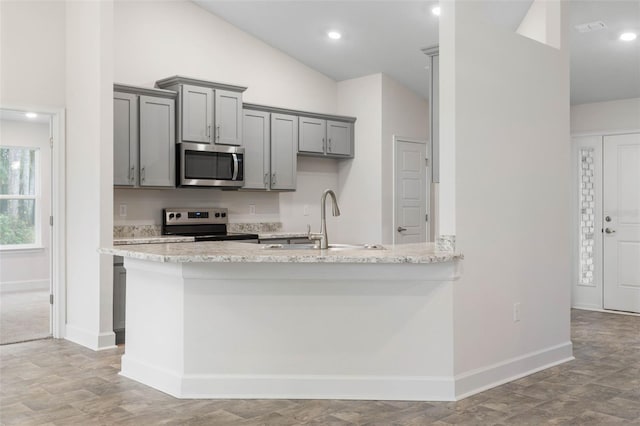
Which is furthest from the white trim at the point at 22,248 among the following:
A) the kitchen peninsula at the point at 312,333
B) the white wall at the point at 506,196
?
the white wall at the point at 506,196

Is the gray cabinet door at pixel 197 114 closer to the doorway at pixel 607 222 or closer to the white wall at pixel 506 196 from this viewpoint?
the white wall at pixel 506 196

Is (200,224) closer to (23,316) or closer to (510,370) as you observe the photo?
(23,316)

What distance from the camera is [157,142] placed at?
18.0 ft

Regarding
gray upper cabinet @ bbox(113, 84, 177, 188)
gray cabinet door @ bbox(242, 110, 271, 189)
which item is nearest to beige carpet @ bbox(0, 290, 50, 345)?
gray upper cabinet @ bbox(113, 84, 177, 188)

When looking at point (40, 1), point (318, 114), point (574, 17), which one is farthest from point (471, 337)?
point (40, 1)

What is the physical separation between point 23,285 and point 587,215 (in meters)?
7.18

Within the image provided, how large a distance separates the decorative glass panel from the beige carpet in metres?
5.58

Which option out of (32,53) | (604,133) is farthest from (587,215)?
(32,53)

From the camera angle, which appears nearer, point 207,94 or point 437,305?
point 437,305

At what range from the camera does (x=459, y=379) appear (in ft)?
11.7

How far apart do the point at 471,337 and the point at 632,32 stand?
318 cm

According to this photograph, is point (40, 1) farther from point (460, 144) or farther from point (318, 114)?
point (460, 144)

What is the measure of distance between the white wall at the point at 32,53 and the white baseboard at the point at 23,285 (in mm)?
3906

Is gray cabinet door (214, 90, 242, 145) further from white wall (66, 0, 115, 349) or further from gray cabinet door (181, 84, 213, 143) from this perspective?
white wall (66, 0, 115, 349)
